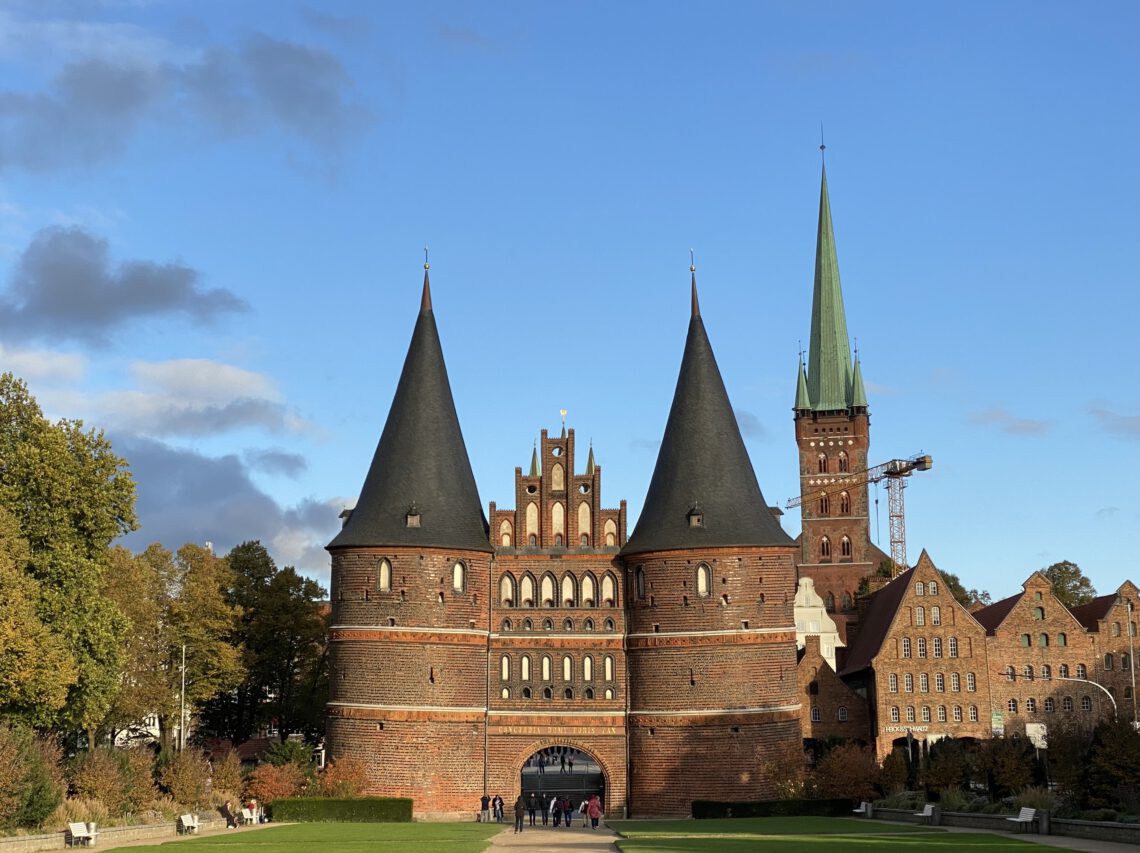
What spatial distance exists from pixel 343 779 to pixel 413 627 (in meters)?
6.41

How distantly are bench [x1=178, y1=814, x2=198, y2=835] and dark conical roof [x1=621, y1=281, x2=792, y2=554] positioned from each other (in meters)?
21.5

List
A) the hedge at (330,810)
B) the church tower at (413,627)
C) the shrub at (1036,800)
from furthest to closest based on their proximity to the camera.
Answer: the church tower at (413,627), the hedge at (330,810), the shrub at (1036,800)

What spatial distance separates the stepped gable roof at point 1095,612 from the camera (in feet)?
250

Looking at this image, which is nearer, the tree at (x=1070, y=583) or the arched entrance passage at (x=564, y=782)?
the arched entrance passage at (x=564, y=782)

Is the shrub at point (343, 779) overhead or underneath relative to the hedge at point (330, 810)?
overhead

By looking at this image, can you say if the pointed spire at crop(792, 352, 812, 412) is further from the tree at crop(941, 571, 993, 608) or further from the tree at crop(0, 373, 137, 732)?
the tree at crop(0, 373, 137, 732)

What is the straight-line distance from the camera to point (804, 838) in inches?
1393

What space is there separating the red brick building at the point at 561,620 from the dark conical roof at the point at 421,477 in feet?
0.28

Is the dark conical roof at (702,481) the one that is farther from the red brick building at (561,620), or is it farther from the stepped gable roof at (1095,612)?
the stepped gable roof at (1095,612)

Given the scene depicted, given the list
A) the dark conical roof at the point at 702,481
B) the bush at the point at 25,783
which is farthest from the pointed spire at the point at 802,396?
the bush at the point at 25,783

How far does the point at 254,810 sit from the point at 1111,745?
2762cm

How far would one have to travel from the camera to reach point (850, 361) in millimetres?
116375

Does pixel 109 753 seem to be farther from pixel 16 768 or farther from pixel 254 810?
pixel 16 768

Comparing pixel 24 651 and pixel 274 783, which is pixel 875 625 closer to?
pixel 274 783
